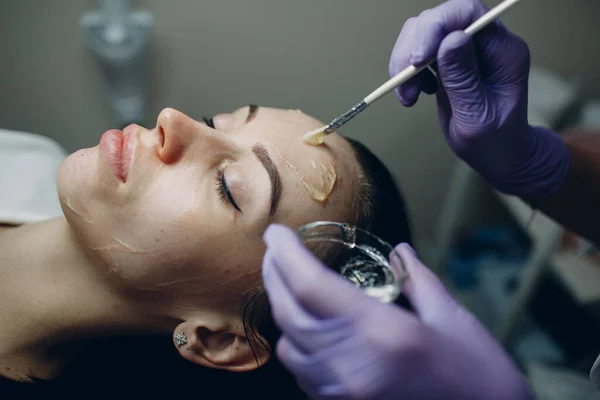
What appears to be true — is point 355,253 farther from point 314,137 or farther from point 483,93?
point 483,93

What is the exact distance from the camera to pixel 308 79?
175 cm

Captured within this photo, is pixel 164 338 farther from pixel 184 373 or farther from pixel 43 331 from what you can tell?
pixel 43 331

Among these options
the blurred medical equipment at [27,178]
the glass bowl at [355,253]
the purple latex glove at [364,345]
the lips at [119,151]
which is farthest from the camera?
the blurred medical equipment at [27,178]

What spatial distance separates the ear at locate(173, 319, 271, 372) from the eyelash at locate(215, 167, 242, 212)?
0.23 meters

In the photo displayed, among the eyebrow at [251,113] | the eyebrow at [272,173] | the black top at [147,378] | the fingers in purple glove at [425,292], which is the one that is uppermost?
the eyebrow at [251,113]

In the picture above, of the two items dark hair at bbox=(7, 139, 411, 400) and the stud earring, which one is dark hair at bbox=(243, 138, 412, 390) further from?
the stud earring

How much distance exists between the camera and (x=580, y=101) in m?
1.79

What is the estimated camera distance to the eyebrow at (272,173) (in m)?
0.80

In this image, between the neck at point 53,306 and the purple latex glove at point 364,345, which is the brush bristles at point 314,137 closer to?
the purple latex glove at point 364,345

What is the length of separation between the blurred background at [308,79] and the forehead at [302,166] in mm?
837

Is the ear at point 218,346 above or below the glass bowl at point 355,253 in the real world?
below

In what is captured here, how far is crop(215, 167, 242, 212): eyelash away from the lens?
0.80 m

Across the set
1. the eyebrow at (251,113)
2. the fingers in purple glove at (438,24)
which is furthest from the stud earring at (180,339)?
the fingers in purple glove at (438,24)

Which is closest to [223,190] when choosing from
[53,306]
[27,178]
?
[53,306]
